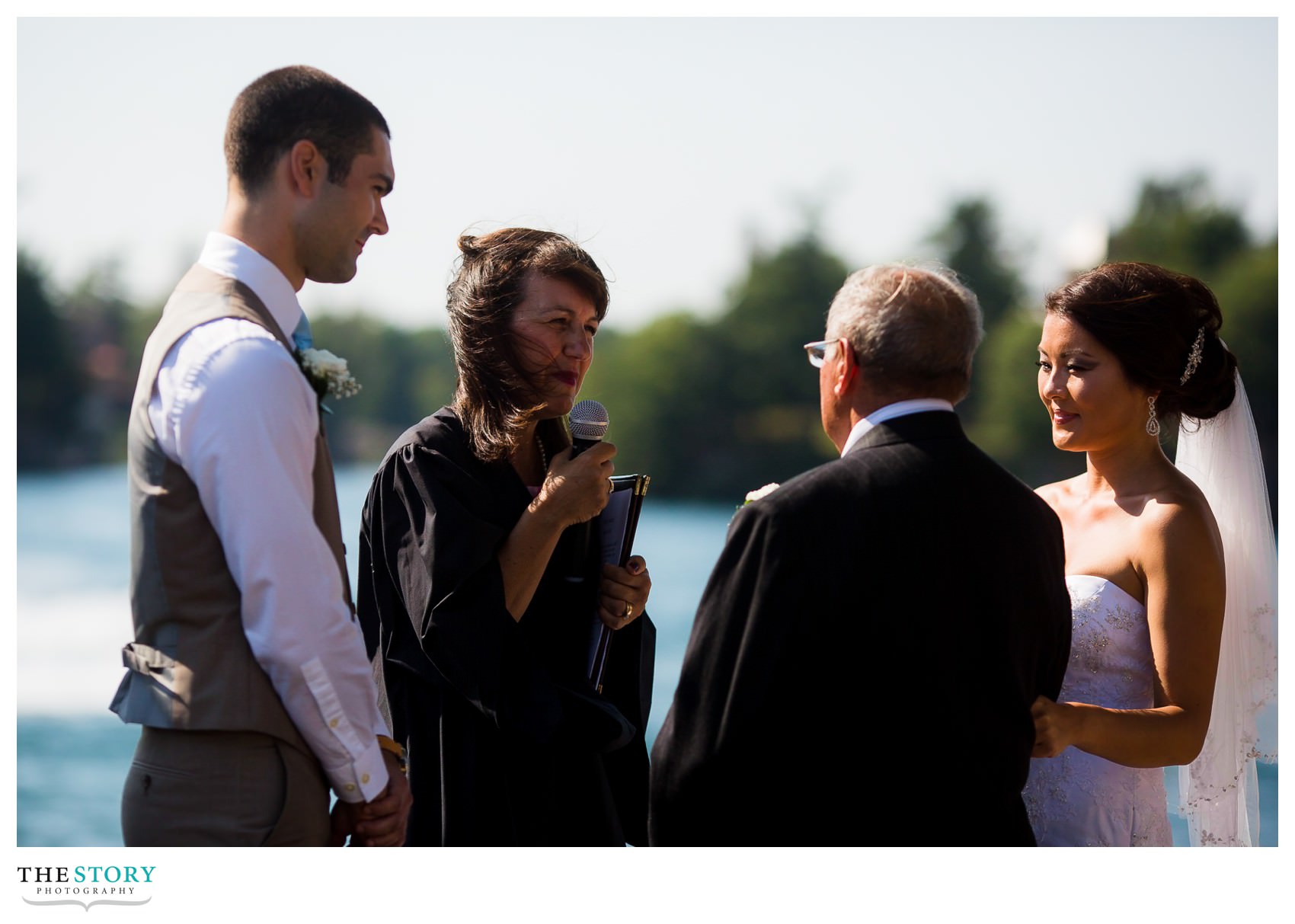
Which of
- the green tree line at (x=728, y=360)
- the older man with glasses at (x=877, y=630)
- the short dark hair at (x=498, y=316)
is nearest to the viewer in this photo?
the older man with glasses at (x=877, y=630)

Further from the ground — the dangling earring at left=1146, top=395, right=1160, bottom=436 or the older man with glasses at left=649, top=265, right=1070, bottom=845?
the dangling earring at left=1146, top=395, right=1160, bottom=436

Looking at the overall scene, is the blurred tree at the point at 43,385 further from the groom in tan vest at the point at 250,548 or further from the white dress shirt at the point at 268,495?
the white dress shirt at the point at 268,495

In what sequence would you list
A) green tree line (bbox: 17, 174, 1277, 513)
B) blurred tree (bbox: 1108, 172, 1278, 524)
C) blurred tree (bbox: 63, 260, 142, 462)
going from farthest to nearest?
blurred tree (bbox: 63, 260, 142, 462) < green tree line (bbox: 17, 174, 1277, 513) < blurred tree (bbox: 1108, 172, 1278, 524)

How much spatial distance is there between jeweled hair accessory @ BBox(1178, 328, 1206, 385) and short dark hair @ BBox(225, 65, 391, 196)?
2135 millimetres

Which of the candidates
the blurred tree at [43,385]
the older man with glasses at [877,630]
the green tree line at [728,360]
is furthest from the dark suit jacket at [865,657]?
the blurred tree at [43,385]

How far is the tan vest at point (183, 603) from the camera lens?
223 centimetres

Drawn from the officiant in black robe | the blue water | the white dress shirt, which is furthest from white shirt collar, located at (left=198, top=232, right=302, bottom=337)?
the blue water

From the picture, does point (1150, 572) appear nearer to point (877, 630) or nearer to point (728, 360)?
point (877, 630)

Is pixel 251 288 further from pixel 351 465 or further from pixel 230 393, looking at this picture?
pixel 351 465

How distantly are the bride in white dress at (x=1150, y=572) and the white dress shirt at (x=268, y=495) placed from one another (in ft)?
5.48

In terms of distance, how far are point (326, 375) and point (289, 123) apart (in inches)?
20.1
